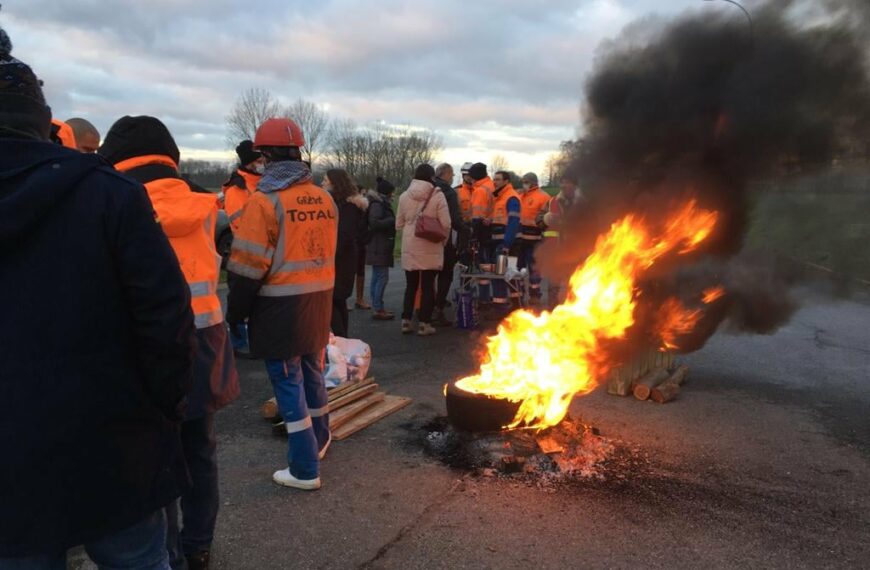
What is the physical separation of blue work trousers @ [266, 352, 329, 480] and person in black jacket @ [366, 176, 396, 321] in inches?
194

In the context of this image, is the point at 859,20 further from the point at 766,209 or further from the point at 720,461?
the point at 720,461

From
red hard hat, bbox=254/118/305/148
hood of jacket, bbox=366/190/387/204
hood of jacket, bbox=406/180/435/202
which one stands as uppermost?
red hard hat, bbox=254/118/305/148

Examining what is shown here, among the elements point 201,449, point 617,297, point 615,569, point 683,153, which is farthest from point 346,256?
point 615,569

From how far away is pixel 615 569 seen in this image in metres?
3.15

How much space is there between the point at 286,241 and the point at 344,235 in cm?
314

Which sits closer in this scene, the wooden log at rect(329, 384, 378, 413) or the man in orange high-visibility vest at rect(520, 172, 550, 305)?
the wooden log at rect(329, 384, 378, 413)

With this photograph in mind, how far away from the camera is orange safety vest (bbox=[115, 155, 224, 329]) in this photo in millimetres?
2801

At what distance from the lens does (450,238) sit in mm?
8875

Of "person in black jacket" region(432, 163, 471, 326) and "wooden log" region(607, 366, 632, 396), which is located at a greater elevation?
"person in black jacket" region(432, 163, 471, 326)

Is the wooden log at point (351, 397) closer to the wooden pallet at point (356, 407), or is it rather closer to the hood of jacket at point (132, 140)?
the wooden pallet at point (356, 407)

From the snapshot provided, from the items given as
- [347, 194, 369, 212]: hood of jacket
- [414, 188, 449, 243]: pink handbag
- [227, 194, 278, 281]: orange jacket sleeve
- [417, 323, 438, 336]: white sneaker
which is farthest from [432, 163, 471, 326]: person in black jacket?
[227, 194, 278, 281]: orange jacket sleeve

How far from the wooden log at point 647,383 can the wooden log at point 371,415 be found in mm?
2083

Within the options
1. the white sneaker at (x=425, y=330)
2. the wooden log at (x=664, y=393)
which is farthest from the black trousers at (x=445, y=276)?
the wooden log at (x=664, y=393)

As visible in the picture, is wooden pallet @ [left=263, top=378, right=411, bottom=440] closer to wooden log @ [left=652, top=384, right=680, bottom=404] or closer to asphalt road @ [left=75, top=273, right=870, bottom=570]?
asphalt road @ [left=75, top=273, right=870, bottom=570]
